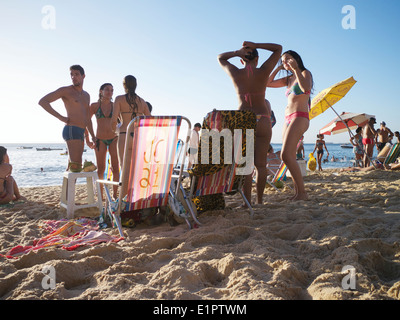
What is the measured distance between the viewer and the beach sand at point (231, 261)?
58.0 inches

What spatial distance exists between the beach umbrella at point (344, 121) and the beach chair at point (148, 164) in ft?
35.2

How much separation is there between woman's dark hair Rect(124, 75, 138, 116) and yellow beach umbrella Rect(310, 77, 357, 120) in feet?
14.2

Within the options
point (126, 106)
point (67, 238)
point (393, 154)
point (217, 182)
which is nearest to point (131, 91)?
point (126, 106)

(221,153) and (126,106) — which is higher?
(126,106)

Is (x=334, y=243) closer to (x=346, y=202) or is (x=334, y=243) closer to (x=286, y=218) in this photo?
(x=286, y=218)

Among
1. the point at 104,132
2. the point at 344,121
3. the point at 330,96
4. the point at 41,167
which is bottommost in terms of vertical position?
the point at 41,167

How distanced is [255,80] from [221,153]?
109 cm

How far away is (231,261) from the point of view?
1.77 metres

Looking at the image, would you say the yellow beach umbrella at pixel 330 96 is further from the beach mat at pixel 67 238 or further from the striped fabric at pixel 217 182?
the beach mat at pixel 67 238

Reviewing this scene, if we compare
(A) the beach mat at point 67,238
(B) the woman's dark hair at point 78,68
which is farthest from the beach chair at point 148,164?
(B) the woman's dark hair at point 78,68

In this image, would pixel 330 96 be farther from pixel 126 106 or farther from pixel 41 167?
pixel 41 167

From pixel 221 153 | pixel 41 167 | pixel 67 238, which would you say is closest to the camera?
pixel 67 238

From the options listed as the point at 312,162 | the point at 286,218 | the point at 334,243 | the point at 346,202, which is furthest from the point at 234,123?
the point at 312,162

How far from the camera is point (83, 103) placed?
4020 millimetres
